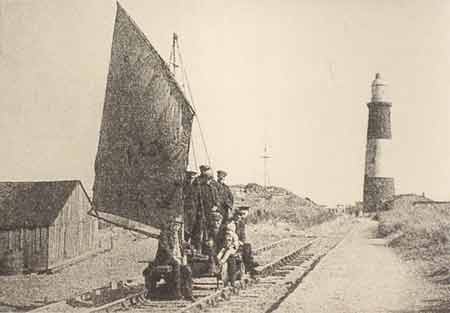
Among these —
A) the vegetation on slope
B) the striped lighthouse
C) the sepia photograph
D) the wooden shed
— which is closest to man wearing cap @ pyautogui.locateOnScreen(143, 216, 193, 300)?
the sepia photograph

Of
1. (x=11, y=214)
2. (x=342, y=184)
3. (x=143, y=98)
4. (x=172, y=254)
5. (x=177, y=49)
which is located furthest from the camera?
(x=11, y=214)

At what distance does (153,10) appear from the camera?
7.38m

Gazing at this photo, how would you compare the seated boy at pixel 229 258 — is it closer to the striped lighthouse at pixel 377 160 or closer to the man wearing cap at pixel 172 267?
the man wearing cap at pixel 172 267

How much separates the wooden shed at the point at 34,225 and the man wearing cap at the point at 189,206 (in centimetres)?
326

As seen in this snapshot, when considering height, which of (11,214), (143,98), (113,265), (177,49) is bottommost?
(113,265)

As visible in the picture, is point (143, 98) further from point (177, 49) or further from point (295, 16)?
point (295, 16)

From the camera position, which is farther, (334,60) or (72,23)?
(334,60)

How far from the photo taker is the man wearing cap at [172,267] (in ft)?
21.1

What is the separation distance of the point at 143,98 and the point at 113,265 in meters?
3.94

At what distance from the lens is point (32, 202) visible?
10.0 m

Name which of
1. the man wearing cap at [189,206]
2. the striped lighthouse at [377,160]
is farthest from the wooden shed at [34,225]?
the striped lighthouse at [377,160]

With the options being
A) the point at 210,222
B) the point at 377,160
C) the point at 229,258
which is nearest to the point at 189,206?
the point at 210,222

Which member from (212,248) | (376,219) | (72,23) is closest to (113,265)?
(212,248)

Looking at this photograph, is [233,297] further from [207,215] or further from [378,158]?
[378,158]
